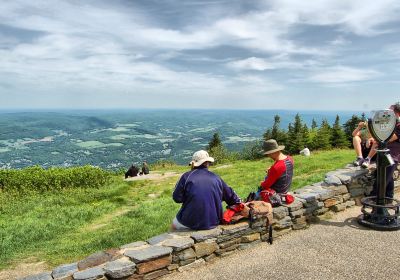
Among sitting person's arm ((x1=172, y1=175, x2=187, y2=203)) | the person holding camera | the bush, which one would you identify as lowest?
the bush

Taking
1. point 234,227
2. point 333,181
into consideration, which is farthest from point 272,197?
point 333,181

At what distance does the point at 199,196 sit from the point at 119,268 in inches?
77.3

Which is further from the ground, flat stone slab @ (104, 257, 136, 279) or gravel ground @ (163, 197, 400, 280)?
flat stone slab @ (104, 257, 136, 279)

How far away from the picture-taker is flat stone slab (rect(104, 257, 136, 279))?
5.48m

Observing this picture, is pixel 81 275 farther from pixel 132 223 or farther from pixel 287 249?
pixel 132 223

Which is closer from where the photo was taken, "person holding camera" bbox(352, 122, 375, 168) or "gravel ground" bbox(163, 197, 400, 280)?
"gravel ground" bbox(163, 197, 400, 280)

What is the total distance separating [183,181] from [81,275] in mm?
2418

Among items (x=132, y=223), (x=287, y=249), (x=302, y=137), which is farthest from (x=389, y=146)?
(x=302, y=137)

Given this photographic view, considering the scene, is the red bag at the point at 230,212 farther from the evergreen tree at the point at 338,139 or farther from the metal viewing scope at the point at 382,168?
the evergreen tree at the point at 338,139

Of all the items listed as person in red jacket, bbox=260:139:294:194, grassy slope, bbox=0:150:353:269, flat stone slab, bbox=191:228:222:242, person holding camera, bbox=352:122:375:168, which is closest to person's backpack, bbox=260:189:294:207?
person in red jacket, bbox=260:139:294:194

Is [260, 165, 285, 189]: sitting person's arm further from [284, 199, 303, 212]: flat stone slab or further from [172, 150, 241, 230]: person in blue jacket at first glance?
[172, 150, 241, 230]: person in blue jacket

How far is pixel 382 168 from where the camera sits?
26.7 feet

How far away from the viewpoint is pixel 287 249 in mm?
7184

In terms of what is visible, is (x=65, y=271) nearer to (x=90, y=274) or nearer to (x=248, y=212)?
(x=90, y=274)
